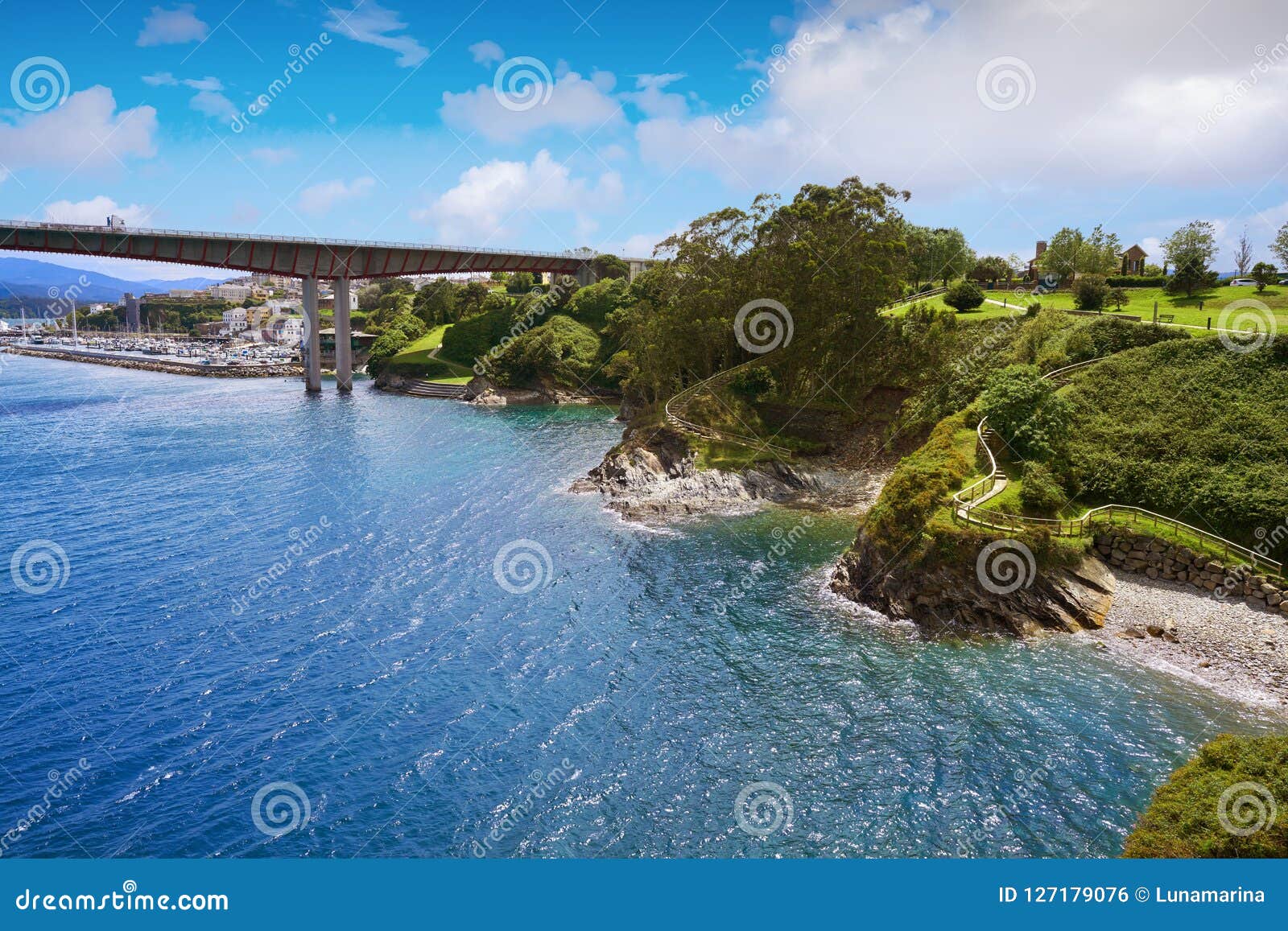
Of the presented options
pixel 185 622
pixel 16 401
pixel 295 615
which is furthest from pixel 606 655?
pixel 16 401

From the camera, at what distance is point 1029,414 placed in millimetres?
48250

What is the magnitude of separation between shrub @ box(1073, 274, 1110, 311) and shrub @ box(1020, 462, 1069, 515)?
36802mm

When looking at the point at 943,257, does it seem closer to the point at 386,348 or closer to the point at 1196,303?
the point at 1196,303

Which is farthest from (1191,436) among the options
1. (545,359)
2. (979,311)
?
(545,359)

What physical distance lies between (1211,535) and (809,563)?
2012 centimetres

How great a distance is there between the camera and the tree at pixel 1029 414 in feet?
154

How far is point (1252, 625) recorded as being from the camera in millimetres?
35375

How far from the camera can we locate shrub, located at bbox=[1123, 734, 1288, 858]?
65.1 feet

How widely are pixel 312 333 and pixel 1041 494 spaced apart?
376ft

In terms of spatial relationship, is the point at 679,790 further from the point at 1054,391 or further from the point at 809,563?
the point at 1054,391

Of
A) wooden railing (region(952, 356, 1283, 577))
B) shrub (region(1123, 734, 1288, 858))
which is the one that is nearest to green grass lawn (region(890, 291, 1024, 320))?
wooden railing (region(952, 356, 1283, 577))

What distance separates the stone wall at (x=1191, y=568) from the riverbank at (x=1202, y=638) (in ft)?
1.69

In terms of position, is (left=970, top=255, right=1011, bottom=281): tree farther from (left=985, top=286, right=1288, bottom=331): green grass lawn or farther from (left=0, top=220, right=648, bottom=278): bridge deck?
(left=0, top=220, right=648, bottom=278): bridge deck

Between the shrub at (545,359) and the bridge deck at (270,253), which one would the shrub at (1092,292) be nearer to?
the shrub at (545,359)
